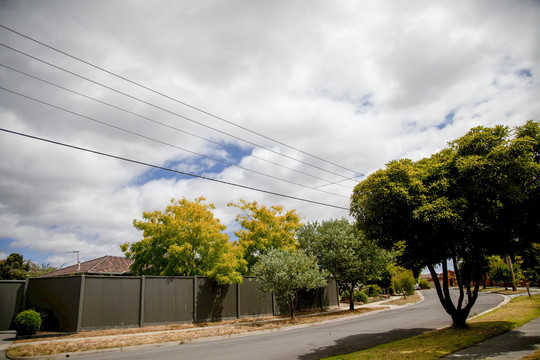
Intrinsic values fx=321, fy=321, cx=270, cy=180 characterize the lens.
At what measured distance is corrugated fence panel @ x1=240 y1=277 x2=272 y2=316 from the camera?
21.4 m

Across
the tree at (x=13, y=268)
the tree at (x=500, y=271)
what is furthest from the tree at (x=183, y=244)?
the tree at (x=500, y=271)

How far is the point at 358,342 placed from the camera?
1113 centimetres

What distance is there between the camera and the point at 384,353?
8.41 metres

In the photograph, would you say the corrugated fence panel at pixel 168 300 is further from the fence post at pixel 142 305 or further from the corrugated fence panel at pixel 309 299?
the corrugated fence panel at pixel 309 299

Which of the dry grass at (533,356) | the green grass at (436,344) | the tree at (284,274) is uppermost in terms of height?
the tree at (284,274)

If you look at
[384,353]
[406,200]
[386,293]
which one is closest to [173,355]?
[384,353]

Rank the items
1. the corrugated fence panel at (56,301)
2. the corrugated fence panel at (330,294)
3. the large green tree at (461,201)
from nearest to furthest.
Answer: the large green tree at (461,201)
the corrugated fence panel at (56,301)
the corrugated fence panel at (330,294)

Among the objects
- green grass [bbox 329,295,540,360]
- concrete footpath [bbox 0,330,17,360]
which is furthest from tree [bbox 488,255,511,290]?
concrete footpath [bbox 0,330,17,360]

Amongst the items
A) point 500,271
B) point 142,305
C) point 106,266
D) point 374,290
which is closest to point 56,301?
point 142,305

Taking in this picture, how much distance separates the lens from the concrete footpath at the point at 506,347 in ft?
25.2

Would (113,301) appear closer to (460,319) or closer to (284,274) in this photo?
(284,274)

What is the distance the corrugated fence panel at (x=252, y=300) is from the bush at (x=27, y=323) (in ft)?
36.9

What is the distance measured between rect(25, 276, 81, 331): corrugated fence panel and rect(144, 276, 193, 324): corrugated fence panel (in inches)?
130

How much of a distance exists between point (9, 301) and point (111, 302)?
510 cm
